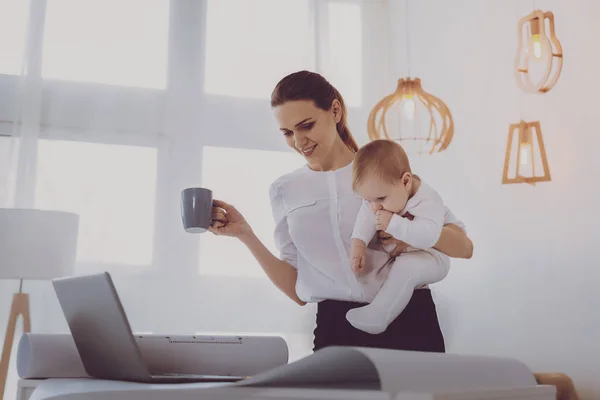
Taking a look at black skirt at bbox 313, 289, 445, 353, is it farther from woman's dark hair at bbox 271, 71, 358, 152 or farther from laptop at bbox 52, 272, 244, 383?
laptop at bbox 52, 272, 244, 383

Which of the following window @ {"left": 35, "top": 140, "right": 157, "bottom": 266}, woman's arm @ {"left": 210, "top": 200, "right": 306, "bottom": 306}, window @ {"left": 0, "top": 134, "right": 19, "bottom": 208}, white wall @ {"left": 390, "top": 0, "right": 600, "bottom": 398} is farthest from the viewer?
window @ {"left": 35, "top": 140, "right": 157, "bottom": 266}

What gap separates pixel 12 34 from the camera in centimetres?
430

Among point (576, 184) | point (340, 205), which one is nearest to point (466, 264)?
point (576, 184)

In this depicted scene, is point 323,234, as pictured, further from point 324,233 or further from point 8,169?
point 8,169

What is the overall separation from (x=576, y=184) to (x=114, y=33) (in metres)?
3.06

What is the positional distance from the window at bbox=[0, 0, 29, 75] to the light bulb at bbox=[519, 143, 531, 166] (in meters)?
3.07

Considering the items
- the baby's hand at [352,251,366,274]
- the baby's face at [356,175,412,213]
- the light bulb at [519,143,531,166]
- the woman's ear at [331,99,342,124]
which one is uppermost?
the light bulb at [519,143,531,166]

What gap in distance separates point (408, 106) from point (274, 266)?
2228 millimetres

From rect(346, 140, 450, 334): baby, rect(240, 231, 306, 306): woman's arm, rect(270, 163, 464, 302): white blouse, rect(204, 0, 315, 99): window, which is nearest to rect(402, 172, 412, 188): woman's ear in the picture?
rect(346, 140, 450, 334): baby

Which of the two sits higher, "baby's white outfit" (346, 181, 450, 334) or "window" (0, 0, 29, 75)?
"window" (0, 0, 29, 75)

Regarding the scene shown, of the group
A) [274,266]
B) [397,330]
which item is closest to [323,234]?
[274,266]

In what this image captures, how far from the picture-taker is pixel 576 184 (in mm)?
3252

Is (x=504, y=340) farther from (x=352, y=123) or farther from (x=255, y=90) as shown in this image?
(x=255, y=90)

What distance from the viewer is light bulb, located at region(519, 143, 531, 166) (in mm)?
3264
